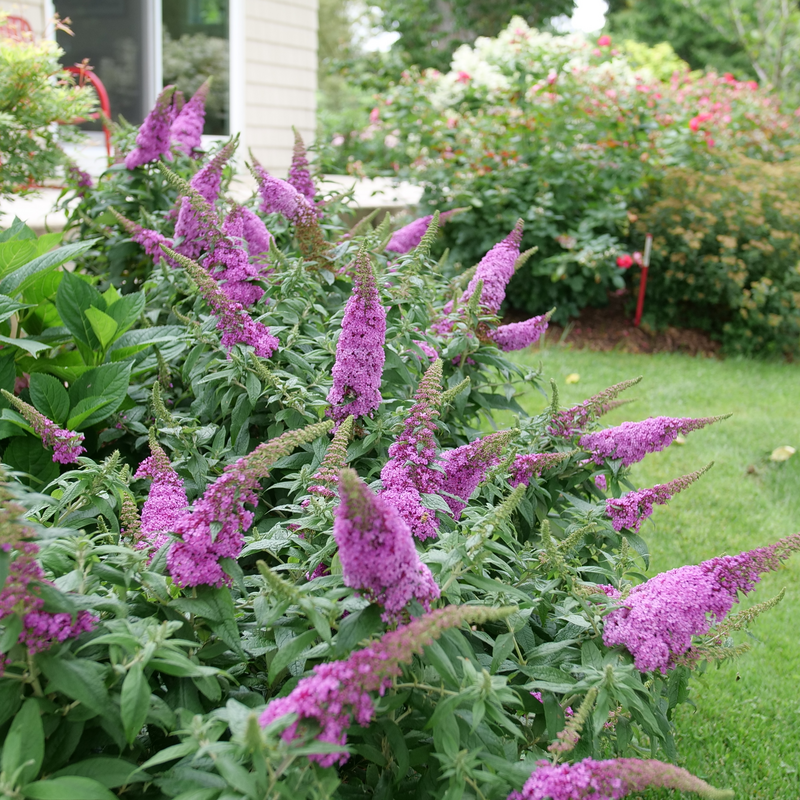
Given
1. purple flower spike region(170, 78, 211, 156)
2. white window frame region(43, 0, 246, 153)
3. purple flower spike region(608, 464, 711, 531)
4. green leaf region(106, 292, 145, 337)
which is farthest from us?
white window frame region(43, 0, 246, 153)

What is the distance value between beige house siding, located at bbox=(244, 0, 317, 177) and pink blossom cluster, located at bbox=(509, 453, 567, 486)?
7967mm

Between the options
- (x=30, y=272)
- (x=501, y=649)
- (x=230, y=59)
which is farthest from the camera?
(x=230, y=59)

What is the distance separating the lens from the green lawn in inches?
100

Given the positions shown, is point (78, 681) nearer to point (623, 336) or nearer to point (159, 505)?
point (159, 505)

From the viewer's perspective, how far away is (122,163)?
11.4 ft

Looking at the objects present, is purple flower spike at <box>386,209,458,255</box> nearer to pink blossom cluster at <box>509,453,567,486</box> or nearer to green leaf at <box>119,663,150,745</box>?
pink blossom cluster at <box>509,453,567,486</box>

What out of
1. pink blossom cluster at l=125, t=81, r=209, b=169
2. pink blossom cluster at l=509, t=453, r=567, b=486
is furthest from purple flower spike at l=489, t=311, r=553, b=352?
pink blossom cluster at l=125, t=81, r=209, b=169

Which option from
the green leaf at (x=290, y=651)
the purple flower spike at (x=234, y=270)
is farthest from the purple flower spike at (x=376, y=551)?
the purple flower spike at (x=234, y=270)

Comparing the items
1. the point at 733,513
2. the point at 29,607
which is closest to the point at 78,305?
the point at 29,607

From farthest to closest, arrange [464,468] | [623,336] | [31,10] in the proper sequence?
1. [623,336]
2. [31,10]
3. [464,468]

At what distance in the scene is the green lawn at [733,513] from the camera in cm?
254

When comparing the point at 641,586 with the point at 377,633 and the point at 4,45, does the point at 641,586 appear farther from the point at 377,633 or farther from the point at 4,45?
the point at 4,45

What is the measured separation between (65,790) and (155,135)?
2.72 metres

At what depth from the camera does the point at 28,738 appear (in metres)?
1.17
